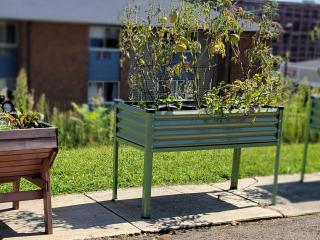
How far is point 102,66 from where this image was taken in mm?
29766

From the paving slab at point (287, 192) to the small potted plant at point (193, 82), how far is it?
0.83m

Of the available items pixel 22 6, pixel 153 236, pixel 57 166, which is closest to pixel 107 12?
pixel 22 6

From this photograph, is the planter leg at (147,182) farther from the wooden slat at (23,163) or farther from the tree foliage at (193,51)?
the wooden slat at (23,163)

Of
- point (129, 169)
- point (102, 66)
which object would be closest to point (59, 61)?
point (102, 66)

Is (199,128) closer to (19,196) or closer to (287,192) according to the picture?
(19,196)

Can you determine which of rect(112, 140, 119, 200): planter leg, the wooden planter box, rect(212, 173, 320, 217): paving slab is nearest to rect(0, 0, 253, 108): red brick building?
rect(212, 173, 320, 217): paving slab

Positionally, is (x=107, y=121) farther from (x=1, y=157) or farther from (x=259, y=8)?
(x=1, y=157)

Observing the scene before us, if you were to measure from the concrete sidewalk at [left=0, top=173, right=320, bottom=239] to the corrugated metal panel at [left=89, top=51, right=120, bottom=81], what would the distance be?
74.8ft

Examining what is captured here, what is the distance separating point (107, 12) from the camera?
29.7 meters

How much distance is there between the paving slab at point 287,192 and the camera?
654 centimetres

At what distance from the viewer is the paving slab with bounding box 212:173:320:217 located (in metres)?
6.54

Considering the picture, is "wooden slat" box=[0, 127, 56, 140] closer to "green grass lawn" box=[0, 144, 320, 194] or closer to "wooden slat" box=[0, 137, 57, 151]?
"wooden slat" box=[0, 137, 57, 151]

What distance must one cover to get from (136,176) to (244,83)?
5.62 feet

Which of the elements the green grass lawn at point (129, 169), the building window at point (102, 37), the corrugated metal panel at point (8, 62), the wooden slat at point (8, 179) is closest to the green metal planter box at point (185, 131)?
the green grass lawn at point (129, 169)
